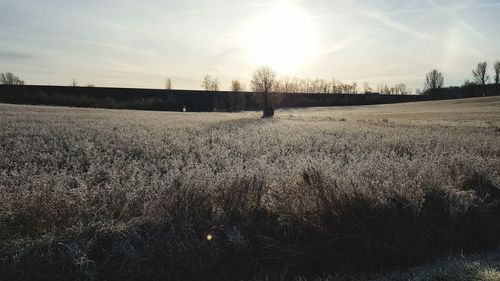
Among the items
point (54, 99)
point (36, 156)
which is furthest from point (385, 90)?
point (36, 156)

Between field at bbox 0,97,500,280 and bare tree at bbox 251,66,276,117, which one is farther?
bare tree at bbox 251,66,276,117

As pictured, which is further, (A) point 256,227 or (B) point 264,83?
(B) point 264,83

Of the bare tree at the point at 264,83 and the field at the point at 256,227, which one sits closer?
the field at the point at 256,227

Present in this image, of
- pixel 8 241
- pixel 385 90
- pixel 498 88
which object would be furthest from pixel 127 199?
pixel 385 90

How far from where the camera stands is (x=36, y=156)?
11.4 metres

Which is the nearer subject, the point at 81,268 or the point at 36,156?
the point at 81,268

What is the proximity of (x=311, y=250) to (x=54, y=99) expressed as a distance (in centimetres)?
9115

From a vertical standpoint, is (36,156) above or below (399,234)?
above

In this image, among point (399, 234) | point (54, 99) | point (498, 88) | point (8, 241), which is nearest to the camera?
point (8, 241)

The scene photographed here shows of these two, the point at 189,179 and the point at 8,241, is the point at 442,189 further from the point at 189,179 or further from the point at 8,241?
the point at 8,241

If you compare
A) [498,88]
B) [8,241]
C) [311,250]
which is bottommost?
[311,250]

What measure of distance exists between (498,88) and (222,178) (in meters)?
113

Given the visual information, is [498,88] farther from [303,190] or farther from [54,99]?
[303,190]

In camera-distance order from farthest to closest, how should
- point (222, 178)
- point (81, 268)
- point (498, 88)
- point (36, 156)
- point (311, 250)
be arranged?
point (498, 88), point (36, 156), point (222, 178), point (311, 250), point (81, 268)
